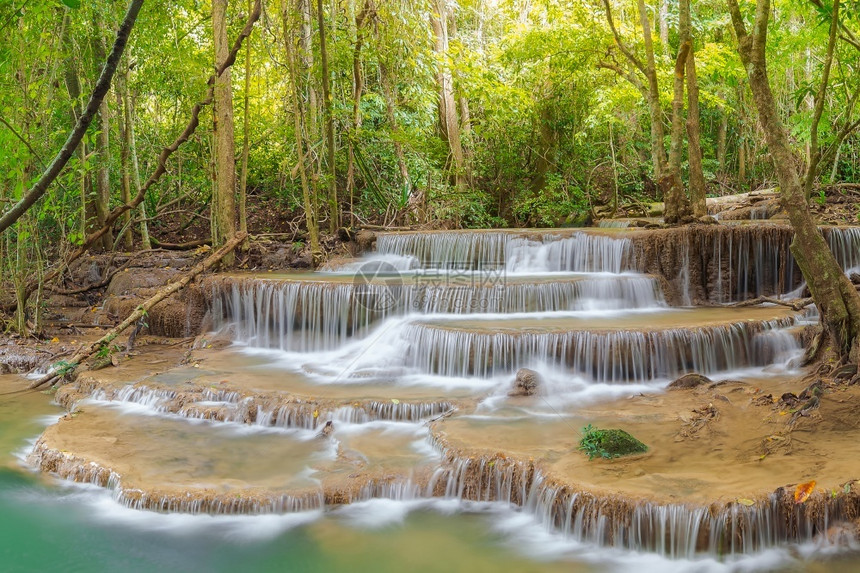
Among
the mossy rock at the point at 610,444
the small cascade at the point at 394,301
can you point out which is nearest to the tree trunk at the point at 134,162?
the small cascade at the point at 394,301

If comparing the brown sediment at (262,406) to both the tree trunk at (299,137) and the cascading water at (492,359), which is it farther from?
the tree trunk at (299,137)

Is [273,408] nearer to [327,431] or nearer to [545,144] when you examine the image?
[327,431]

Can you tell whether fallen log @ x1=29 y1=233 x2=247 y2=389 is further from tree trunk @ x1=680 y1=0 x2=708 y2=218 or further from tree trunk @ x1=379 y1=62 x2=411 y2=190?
tree trunk @ x1=680 y1=0 x2=708 y2=218

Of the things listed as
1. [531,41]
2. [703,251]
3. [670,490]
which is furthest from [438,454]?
[531,41]

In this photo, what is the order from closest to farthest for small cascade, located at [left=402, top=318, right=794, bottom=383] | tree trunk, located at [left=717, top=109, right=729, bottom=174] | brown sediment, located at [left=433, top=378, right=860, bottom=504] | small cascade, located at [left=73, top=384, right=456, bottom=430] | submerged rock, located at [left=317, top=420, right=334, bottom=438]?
brown sediment, located at [left=433, top=378, right=860, bottom=504]
submerged rock, located at [left=317, top=420, right=334, bottom=438]
small cascade, located at [left=73, top=384, right=456, bottom=430]
small cascade, located at [left=402, top=318, right=794, bottom=383]
tree trunk, located at [left=717, top=109, right=729, bottom=174]

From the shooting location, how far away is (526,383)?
7.04 m

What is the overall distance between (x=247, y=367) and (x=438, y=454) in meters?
3.68

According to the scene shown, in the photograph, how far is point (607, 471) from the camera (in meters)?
4.90

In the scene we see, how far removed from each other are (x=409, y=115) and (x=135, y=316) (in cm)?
793

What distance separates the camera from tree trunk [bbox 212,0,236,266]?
11.2m

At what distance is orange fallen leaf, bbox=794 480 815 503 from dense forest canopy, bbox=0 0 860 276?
23.7 ft

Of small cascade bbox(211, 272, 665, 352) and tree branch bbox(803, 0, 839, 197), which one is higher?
tree branch bbox(803, 0, 839, 197)

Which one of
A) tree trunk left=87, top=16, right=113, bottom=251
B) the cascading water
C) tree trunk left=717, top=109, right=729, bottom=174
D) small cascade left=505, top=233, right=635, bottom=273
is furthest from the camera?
tree trunk left=717, top=109, right=729, bottom=174

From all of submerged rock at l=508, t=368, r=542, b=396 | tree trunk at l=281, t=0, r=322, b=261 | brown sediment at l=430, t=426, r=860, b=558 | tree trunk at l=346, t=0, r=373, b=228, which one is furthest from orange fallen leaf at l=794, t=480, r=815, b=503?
tree trunk at l=346, t=0, r=373, b=228
